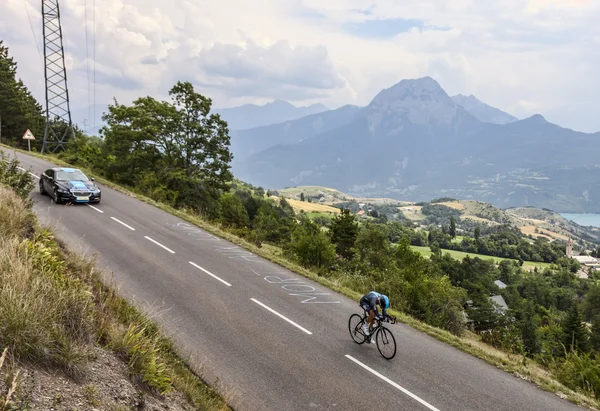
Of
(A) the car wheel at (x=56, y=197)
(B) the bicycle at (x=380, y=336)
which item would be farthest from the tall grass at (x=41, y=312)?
(A) the car wheel at (x=56, y=197)

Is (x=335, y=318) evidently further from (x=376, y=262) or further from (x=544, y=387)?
(x=376, y=262)

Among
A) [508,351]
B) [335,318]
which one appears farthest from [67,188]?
[508,351]

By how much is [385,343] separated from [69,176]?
20.5 m

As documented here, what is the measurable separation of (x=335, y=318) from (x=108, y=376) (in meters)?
7.36

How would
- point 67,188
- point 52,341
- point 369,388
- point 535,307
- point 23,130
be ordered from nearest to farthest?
1. point 52,341
2. point 369,388
3. point 67,188
4. point 23,130
5. point 535,307

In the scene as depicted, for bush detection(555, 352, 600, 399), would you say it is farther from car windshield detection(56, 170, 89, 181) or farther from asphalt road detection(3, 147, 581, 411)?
car windshield detection(56, 170, 89, 181)

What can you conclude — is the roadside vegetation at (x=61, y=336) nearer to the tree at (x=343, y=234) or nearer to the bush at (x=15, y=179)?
the bush at (x=15, y=179)

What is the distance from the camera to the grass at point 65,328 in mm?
4793

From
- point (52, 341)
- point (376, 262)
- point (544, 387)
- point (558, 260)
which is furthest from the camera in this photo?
point (558, 260)

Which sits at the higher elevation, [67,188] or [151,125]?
[151,125]

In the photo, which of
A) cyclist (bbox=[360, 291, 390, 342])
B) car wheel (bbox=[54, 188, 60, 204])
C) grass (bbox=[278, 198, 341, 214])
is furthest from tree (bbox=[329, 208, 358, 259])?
grass (bbox=[278, 198, 341, 214])

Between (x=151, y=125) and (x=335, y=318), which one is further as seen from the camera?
(x=151, y=125)

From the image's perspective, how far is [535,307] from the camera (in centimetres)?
7494

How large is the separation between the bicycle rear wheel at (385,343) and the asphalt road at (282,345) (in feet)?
0.58
